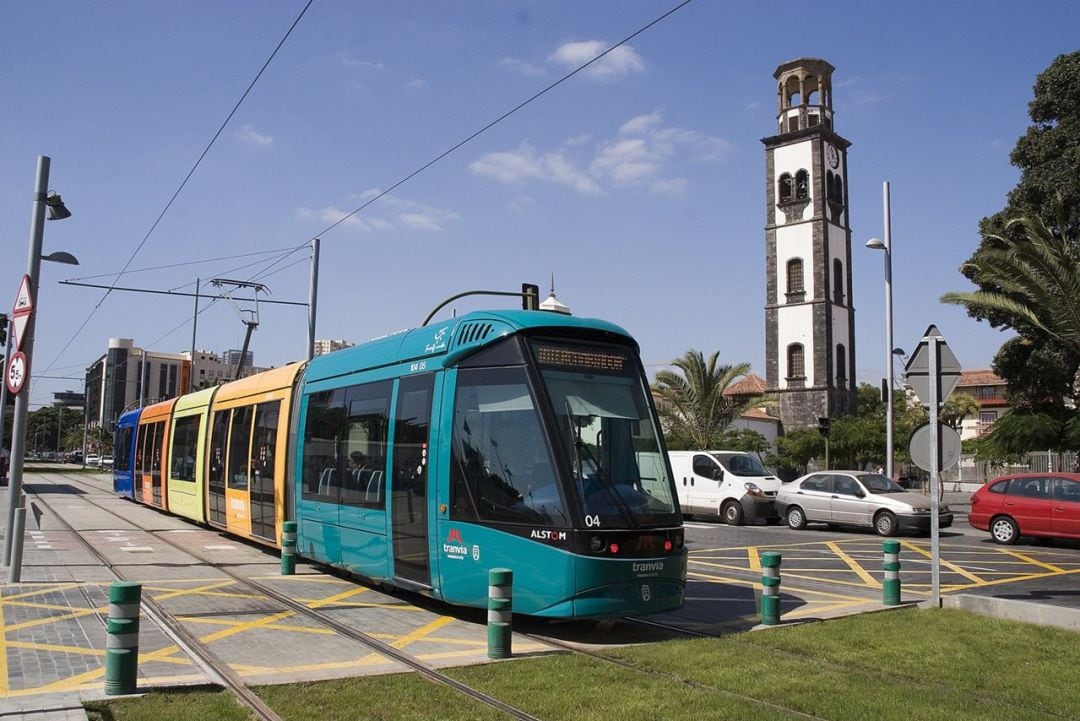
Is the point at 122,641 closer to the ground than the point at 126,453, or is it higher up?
closer to the ground

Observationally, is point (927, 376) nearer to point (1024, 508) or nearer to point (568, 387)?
point (568, 387)

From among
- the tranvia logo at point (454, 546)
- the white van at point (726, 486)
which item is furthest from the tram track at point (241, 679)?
the white van at point (726, 486)

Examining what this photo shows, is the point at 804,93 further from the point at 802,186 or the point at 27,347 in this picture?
the point at 27,347

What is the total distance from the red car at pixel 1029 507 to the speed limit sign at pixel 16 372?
59.1 feet

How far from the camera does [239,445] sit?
1688 centimetres

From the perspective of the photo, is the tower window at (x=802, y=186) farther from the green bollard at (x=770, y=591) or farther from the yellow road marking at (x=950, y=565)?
the green bollard at (x=770, y=591)

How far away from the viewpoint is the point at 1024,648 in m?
8.57

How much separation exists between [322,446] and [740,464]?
630 inches

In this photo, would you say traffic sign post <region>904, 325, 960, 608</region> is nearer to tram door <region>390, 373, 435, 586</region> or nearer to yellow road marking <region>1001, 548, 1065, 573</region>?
yellow road marking <region>1001, 548, 1065, 573</region>

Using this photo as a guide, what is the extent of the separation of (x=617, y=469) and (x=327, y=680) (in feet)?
11.0

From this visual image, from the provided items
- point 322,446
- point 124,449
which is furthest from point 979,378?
point 322,446

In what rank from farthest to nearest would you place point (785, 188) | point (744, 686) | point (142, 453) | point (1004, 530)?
1. point (785, 188)
2. point (142, 453)
3. point (1004, 530)
4. point (744, 686)

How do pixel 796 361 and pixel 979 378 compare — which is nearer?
pixel 796 361

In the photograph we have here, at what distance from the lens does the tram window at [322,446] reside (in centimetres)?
1246
